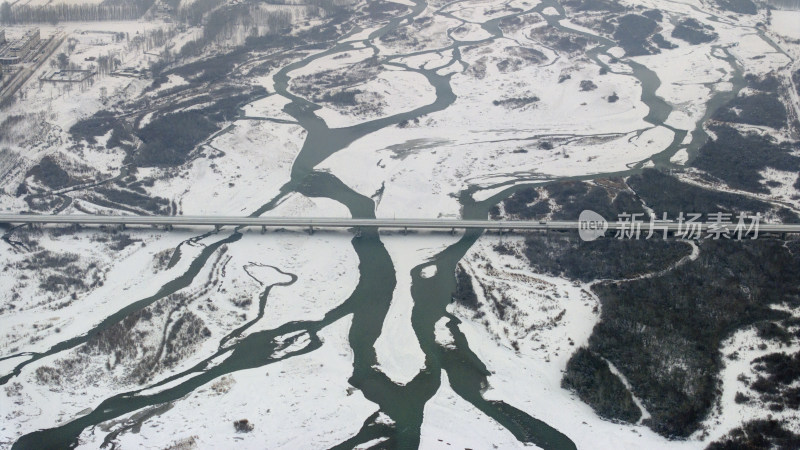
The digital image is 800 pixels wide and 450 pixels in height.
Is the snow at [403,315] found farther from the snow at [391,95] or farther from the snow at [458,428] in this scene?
the snow at [391,95]

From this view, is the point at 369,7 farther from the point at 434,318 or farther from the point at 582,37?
the point at 434,318

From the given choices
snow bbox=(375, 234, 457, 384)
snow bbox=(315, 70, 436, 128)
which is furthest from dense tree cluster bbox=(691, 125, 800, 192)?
snow bbox=(315, 70, 436, 128)

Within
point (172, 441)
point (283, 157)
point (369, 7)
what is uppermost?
point (369, 7)

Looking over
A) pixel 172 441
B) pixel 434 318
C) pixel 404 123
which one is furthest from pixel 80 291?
pixel 404 123
